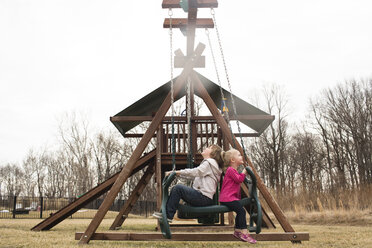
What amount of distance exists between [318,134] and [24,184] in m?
45.1

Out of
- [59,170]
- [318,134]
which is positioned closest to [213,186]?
[318,134]

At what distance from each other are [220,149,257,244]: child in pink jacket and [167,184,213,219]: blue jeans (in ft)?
0.95

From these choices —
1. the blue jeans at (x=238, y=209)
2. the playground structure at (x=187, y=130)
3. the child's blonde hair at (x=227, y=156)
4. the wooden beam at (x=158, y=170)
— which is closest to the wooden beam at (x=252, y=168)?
the playground structure at (x=187, y=130)

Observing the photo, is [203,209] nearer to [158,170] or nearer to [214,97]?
[158,170]

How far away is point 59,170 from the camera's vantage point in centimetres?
5012

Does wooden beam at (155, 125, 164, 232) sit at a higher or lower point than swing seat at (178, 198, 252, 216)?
higher

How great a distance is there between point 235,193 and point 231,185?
0.12 meters

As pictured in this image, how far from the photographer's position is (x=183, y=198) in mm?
4164

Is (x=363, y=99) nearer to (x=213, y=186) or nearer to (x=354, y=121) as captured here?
(x=354, y=121)

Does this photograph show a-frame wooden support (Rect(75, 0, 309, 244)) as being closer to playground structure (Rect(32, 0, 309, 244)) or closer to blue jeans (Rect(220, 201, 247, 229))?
playground structure (Rect(32, 0, 309, 244))

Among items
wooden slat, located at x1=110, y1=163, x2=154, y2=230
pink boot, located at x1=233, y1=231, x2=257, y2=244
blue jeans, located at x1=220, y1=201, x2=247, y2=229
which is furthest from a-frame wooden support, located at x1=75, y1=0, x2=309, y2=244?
wooden slat, located at x1=110, y1=163, x2=154, y2=230

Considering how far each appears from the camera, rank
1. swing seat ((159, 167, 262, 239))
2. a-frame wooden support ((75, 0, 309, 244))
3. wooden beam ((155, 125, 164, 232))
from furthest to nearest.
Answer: wooden beam ((155, 125, 164, 232)) → a-frame wooden support ((75, 0, 309, 244)) → swing seat ((159, 167, 262, 239))

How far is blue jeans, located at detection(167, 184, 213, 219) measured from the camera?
4.12 metres

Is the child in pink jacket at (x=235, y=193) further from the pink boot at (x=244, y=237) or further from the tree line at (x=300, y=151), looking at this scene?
the tree line at (x=300, y=151)
